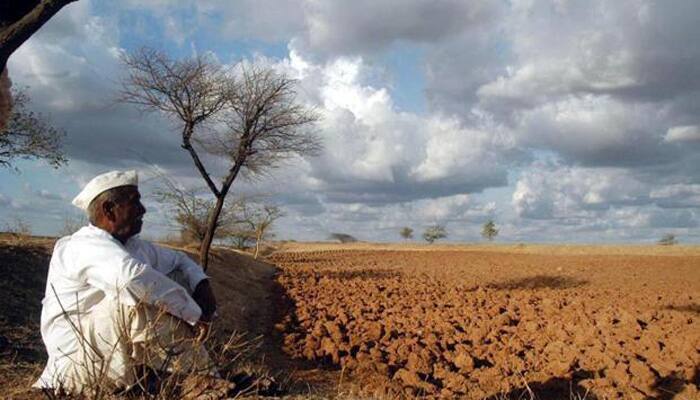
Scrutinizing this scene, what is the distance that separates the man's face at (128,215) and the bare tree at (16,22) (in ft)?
6.28

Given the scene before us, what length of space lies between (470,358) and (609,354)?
1904mm

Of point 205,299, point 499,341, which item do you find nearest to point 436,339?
point 499,341

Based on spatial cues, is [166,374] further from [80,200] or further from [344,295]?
[344,295]

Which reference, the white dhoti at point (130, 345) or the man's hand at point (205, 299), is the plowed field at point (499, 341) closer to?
the man's hand at point (205, 299)

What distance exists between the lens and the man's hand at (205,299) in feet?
13.6

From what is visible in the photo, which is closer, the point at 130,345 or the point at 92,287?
the point at 130,345

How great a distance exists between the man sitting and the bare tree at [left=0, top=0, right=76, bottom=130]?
1936 mm

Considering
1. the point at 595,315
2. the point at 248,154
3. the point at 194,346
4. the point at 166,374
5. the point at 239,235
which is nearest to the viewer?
the point at 194,346

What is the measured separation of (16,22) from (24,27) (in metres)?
0.14

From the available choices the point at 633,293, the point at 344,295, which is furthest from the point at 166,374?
the point at 633,293

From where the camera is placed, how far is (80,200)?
3.83 m

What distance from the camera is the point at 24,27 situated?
17.4ft

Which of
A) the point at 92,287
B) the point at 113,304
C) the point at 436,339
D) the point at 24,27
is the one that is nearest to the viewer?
the point at 113,304

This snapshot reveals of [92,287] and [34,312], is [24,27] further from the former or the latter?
[34,312]
